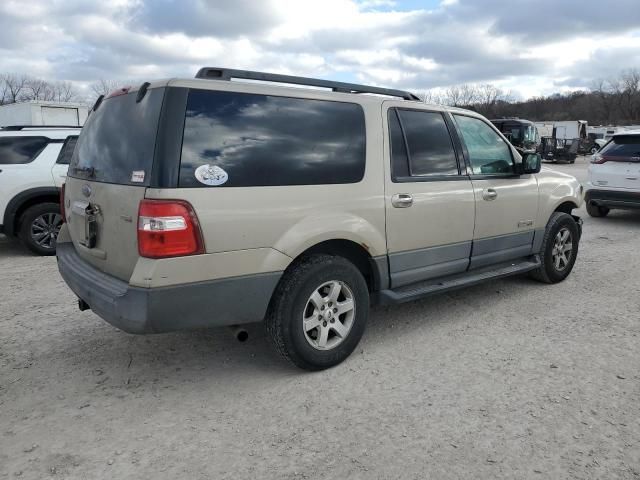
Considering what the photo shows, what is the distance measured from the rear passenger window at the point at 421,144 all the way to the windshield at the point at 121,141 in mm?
1766

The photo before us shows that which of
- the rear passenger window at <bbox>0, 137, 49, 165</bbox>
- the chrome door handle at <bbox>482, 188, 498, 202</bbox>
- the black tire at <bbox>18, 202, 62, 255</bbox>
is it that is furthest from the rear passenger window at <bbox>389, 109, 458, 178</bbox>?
the rear passenger window at <bbox>0, 137, 49, 165</bbox>

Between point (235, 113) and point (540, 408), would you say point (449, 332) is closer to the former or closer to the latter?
point (540, 408)

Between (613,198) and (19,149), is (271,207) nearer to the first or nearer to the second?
(19,149)

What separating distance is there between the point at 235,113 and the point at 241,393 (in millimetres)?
1748

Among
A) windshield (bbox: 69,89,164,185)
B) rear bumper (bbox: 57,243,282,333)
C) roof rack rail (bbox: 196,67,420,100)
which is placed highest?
roof rack rail (bbox: 196,67,420,100)

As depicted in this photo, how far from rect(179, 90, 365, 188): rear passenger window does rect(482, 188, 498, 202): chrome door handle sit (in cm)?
143

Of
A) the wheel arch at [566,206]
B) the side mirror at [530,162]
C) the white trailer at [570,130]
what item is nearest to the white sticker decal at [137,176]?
the side mirror at [530,162]

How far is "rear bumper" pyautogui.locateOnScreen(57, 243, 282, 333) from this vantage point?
9.48 feet

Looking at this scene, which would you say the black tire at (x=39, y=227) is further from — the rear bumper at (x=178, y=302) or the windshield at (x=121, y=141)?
the rear bumper at (x=178, y=302)

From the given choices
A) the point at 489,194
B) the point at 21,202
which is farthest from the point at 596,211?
the point at 21,202

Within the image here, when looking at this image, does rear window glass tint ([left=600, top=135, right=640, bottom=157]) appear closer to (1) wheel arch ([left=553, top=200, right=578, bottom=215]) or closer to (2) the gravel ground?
(1) wheel arch ([left=553, top=200, right=578, bottom=215])

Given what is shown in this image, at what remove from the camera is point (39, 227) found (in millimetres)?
7203

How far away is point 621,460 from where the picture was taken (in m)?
2.62

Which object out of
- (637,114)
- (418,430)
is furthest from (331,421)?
(637,114)
